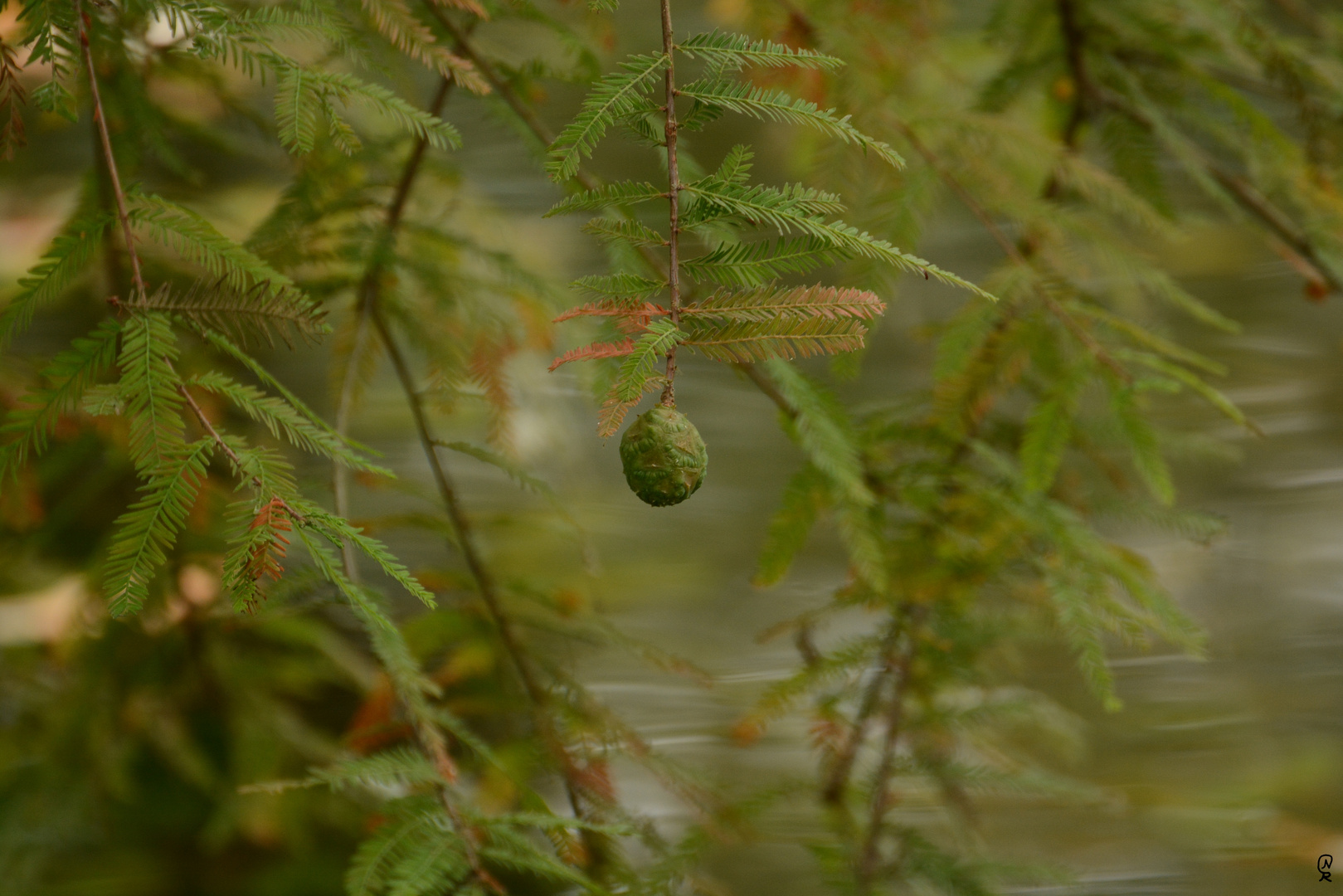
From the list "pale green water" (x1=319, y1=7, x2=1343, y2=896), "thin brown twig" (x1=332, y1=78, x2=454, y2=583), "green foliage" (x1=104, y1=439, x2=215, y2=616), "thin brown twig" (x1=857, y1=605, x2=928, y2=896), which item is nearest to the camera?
"green foliage" (x1=104, y1=439, x2=215, y2=616)

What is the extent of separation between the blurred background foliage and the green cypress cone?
23 cm

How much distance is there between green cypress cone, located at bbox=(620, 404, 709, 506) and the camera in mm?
450

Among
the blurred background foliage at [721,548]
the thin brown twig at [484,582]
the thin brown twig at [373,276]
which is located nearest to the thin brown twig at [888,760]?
the blurred background foliage at [721,548]

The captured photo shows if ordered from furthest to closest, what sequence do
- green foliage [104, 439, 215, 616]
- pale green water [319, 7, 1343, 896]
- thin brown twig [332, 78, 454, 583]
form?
pale green water [319, 7, 1343, 896]
thin brown twig [332, 78, 454, 583]
green foliage [104, 439, 215, 616]

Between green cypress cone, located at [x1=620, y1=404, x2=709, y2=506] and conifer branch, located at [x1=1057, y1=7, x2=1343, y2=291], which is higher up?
conifer branch, located at [x1=1057, y1=7, x2=1343, y2=291]

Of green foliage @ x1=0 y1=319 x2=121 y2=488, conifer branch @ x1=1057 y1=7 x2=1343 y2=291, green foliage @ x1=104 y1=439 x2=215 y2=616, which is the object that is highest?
conifer branch @ x1=1057 y1=7 x2=1343 y2=291

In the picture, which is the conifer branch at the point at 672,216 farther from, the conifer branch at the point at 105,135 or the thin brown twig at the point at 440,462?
the thin brown twig at the point at 440,462

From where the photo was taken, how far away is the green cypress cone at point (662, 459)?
17.7 inches

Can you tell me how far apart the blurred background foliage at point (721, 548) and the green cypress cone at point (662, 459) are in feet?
0.74

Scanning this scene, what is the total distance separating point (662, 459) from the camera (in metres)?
0.45

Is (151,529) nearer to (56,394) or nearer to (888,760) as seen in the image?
(56,394)

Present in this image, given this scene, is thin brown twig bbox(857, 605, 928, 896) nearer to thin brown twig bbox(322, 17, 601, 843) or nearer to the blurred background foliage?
the blurred background foliage

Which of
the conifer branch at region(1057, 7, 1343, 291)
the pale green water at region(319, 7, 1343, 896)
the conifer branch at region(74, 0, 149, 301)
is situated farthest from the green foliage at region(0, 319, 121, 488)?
the conifer branch at region(1057, 7, 1343, 291)

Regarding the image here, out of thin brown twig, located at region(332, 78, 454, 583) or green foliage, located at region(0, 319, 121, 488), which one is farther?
thin brown twig, located at region(332, 78, 454, 583)
